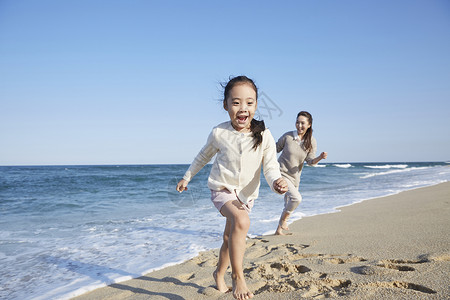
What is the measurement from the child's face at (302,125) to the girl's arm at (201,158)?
7.93ft

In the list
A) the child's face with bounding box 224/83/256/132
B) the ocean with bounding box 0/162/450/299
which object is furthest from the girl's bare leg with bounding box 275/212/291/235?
the child's face with bounding box 224/83/256/132

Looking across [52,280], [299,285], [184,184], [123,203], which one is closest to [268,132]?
[184,184]

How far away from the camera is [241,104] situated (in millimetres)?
2348

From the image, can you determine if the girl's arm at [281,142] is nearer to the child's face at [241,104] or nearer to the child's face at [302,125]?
the child's face at [302,125]

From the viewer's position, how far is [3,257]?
3.93 metres

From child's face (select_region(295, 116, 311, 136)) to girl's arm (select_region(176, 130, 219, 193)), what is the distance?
2.42 m

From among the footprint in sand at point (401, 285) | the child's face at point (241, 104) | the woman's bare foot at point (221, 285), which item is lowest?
the woman's bare foot at point (221, 285)

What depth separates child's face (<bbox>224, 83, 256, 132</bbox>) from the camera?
7.67 feet

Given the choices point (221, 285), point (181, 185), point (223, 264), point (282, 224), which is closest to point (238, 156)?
point (181, 185)

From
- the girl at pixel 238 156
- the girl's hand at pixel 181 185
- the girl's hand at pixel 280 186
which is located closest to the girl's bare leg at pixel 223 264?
the girl at pixel 238 156

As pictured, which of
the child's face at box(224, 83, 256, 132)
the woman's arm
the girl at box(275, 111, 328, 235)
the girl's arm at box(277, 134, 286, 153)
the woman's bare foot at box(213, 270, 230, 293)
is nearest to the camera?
the child's face at box(224, 83, 256, 132)

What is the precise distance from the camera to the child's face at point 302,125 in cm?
468

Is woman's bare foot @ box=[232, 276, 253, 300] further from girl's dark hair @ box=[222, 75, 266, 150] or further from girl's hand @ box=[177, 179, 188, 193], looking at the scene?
girl's dark hair @ box=[222, 75, 266, 150]

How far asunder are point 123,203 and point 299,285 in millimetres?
7601
